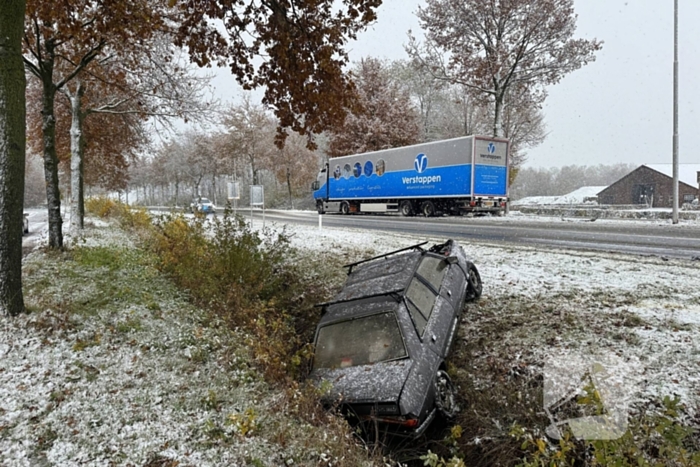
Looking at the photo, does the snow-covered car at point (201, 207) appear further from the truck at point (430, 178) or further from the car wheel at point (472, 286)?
the truck at point (430, 178)

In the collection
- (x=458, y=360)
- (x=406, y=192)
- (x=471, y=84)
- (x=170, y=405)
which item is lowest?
(x=458, y=360)

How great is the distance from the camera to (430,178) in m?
22.4

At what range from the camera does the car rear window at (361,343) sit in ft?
15.2

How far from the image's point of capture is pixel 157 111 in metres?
15.7

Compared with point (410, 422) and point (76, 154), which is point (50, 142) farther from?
point (410, 422)

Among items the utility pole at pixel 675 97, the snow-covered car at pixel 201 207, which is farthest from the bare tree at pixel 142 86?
the utility pole at pixel 675 97

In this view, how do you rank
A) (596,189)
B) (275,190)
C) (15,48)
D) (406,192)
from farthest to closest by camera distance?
(596,189), (275,190), (406,192), (15,48)

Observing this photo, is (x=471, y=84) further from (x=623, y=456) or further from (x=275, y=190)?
(x=275, y=190)

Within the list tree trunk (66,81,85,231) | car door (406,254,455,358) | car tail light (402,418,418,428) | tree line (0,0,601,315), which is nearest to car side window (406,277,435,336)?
car door (406,254,455,358)

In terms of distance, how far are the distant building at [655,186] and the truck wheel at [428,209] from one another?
121 feet

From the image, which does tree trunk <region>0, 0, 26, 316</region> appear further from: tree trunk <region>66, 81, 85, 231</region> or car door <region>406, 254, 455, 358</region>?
tree trunk <region>66, 81, 85, 231</region>

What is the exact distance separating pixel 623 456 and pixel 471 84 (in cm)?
2430

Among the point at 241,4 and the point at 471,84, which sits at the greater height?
the point at 471,84

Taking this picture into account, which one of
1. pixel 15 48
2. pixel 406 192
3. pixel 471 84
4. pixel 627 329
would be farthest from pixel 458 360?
pixel 471 84
